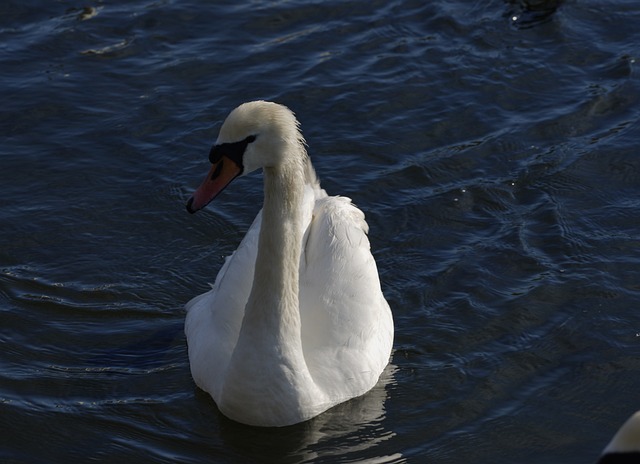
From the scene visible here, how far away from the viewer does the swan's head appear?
795 cm

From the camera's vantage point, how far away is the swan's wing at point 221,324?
8.98 m

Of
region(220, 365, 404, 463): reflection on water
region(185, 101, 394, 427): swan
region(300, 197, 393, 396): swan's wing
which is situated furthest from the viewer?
region(300, 197, 393, 396): swan's wing

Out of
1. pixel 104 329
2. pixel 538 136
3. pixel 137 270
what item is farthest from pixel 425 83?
pixel 104 329

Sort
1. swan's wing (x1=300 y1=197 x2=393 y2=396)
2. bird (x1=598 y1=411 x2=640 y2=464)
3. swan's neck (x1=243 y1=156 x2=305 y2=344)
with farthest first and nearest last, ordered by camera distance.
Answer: swan's wing (x1=300 y1=197 x2=393 y2=396)
swan's neck (x1=243 y1=156 x2=305 y2=344)
bird (x1=598 y1=411 x2=640 y2=464)

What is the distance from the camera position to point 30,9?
47.4 ft

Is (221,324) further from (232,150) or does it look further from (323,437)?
(232,150)

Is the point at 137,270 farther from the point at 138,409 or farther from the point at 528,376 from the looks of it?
the point at 528,376

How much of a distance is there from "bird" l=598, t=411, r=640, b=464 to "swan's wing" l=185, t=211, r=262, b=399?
3.94m

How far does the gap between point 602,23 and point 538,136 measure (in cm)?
278

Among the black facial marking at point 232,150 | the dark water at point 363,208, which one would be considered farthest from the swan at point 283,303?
the dark water at point 363,208

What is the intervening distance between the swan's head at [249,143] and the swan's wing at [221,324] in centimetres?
118

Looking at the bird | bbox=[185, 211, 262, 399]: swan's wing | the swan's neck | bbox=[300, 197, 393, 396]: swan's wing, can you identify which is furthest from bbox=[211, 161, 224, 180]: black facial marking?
the bird

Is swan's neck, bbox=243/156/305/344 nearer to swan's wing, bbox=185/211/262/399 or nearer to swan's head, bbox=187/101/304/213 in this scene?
swan's head, bbox=187/101/304/213

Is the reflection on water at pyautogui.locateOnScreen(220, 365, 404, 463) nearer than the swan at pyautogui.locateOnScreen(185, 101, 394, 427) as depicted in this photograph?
No
